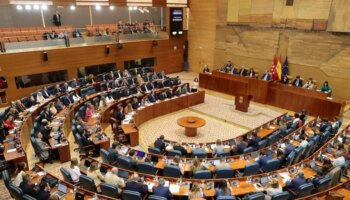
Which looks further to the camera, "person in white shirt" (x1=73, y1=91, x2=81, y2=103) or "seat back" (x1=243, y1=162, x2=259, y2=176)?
"person in white shirt" (x1=73, y1=91, x2=81, y2=103)

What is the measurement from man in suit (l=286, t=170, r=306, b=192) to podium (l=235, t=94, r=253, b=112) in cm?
774

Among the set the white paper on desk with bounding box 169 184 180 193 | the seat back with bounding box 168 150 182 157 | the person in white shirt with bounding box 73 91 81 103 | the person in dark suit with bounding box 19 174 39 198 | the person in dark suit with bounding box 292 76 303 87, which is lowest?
the white paper on desk with bounding box 169 184 180 193

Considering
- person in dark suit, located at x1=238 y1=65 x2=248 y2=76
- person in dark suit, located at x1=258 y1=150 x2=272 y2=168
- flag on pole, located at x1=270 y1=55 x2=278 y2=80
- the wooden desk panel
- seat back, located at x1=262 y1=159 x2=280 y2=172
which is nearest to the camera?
seat back, located at x1=262 y1=159 x2=280 y2=172

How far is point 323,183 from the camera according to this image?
22.2ft

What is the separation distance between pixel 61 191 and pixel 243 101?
10.6 metres

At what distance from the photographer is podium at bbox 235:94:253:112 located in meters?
14.4

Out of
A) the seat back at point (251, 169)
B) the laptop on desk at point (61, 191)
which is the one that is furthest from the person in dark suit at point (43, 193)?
the seat back at point (251, 169)

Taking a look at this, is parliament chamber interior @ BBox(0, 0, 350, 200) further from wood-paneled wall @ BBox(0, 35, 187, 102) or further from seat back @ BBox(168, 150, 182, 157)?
seat back @ BBox(168, 150, 182, 157)

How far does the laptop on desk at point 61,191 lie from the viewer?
6.23m

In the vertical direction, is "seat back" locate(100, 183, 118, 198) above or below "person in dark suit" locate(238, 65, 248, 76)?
below

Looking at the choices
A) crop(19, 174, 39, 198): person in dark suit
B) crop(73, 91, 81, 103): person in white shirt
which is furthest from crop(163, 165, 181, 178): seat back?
crop(73, 91, 81, 103): person in white shirt

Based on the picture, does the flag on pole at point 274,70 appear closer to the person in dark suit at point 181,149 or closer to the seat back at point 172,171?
the person in dark suit at point 181,149

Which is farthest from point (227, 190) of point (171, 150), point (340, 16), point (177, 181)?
point (340, 16)

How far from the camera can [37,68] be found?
15477 mm
